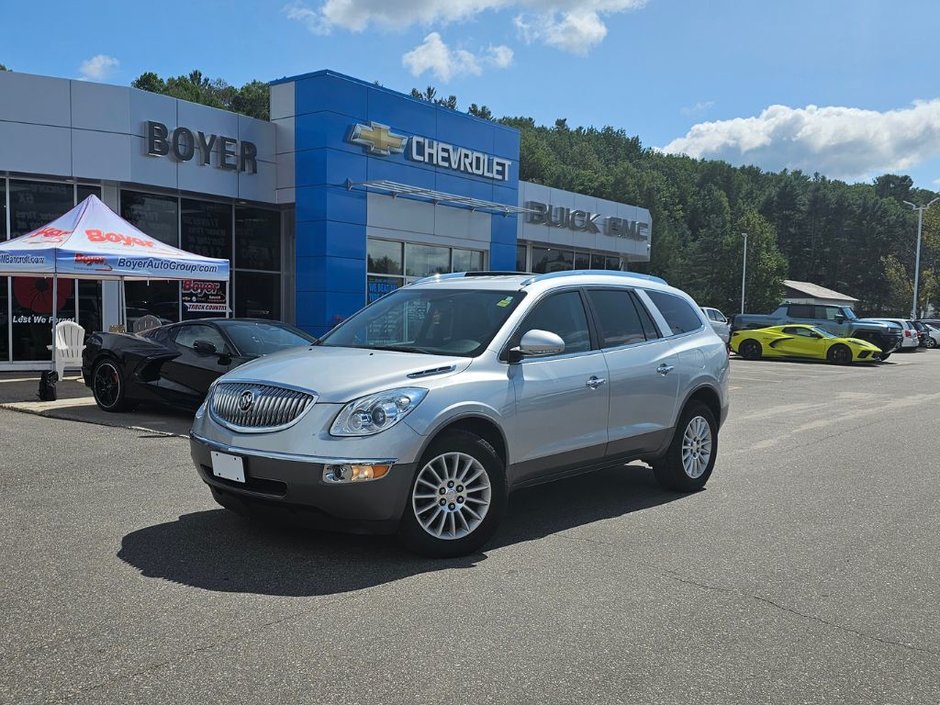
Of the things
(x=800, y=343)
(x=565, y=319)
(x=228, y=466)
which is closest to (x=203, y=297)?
(x=565, y=319)

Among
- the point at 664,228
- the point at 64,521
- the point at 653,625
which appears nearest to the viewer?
the point at 653,625

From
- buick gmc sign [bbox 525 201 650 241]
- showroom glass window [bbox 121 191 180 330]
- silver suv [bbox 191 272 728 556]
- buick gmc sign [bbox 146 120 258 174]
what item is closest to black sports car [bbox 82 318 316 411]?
silver suv [bbox 191 272 728 556]

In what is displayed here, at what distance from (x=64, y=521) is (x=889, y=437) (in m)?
9.38

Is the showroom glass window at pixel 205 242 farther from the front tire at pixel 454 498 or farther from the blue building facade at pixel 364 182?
the front tire at pixel 454 498

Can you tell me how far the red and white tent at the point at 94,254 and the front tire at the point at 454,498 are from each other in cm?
934

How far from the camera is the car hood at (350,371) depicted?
475 centimetres

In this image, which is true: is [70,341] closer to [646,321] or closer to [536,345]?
[646,321]

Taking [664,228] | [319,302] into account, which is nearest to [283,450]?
[319,302]

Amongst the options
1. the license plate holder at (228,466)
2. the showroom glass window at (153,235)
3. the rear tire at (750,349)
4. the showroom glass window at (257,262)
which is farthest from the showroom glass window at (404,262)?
the license plate holder at (228,466)

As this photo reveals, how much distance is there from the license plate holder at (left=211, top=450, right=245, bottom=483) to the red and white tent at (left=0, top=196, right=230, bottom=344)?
857cm

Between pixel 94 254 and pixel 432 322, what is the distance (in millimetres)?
8470

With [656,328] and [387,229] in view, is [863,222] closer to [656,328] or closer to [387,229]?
[387,229]

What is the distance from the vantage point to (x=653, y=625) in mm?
3955

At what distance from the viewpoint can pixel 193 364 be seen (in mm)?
10273
